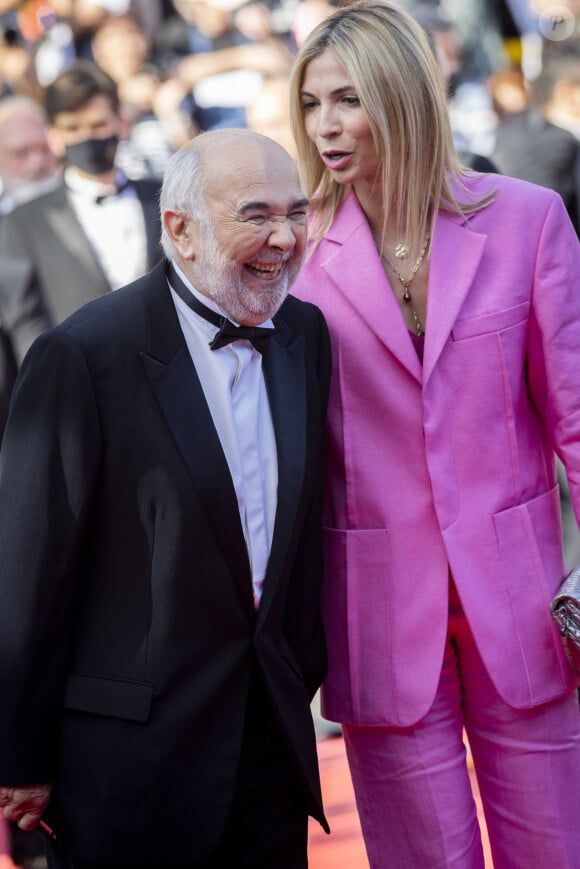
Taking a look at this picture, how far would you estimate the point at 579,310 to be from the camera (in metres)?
2.39

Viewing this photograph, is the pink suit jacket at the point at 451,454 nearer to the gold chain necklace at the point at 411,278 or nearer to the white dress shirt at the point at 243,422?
the gold chain necklace at the point at 411,278

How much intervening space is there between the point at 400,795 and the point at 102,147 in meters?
3.70

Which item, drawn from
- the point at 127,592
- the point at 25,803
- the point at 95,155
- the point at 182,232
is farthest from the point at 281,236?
the point at 95,155

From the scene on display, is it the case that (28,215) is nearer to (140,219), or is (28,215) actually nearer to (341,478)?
(140,219)

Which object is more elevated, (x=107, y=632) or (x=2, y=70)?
(x=2, y=70)

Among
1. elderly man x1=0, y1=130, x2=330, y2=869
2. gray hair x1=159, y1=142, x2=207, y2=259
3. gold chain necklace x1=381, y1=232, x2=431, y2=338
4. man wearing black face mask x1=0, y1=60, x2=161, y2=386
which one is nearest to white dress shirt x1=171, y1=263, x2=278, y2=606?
elderly man x1=0, y1=130, x2=330, y2=869

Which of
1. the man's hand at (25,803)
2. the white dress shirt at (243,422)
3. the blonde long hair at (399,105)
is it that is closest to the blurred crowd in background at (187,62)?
the blonde long hair at (399,105)

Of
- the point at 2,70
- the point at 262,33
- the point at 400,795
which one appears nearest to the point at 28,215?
the point at 2,70

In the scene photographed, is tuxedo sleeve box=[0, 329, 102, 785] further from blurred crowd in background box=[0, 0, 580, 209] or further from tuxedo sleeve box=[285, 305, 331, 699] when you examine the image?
blurred crowd in background box=[0, 0, 580, 209]

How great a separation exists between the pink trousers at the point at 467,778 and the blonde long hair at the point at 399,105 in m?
0.78

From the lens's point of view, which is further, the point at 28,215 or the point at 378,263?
the point at 28,215

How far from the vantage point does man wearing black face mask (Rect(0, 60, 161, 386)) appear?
17.3ft

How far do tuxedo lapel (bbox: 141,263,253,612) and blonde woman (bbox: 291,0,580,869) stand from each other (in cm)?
36

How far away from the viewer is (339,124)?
93.0 inches
